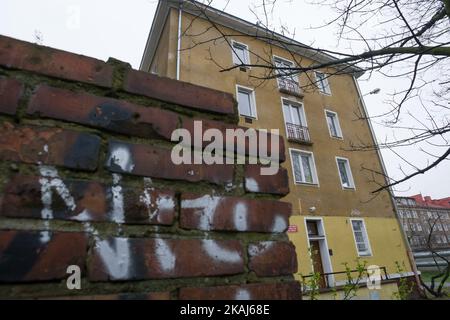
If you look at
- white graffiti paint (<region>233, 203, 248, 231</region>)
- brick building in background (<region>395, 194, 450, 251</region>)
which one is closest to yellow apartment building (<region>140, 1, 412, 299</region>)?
brick building in background (<region>395, 194, 450, 251</region>)

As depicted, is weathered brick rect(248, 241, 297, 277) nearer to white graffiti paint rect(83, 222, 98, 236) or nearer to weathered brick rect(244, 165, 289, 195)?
weathered brick rect(244, 165, 289, 195)

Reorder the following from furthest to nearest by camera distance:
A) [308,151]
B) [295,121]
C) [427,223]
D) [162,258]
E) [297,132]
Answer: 1. [295,121]
2. [297,132]
3. [308,151]
4. [427,223]
5. [162,258]

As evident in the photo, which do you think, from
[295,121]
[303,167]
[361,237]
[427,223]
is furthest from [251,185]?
[361,237]

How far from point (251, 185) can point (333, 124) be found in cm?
1273

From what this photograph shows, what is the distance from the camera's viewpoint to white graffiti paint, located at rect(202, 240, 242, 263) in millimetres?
757

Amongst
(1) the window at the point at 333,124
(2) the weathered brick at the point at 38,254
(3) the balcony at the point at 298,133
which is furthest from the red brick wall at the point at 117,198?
(1) the window at the point at 333,124

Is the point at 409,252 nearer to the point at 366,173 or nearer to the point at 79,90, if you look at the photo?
the point at 366,173

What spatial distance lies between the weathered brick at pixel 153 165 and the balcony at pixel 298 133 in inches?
388

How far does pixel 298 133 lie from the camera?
1096cm

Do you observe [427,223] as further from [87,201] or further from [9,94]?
[9,94]

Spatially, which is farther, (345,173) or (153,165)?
(345,173)

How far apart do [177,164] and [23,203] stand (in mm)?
369

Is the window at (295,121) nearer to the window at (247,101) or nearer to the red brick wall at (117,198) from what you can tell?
the window at (247,101)
